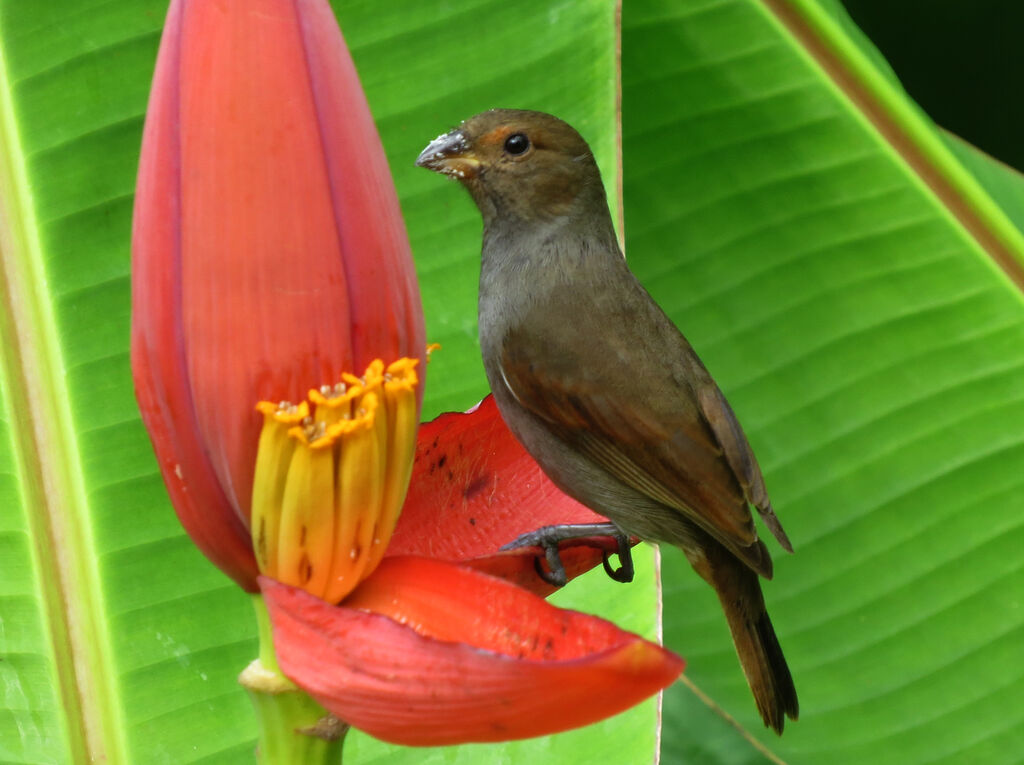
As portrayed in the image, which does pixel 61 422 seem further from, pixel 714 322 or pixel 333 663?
pixel 714 322

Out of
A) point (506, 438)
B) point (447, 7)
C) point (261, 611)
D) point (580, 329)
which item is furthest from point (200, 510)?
point (447, 7)

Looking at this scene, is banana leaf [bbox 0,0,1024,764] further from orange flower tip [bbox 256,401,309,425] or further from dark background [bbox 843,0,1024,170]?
orange flower tip [bbox 256,401,309,425]

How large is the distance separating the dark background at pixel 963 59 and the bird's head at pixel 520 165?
97cm

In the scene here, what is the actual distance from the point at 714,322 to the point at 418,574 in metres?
1.00

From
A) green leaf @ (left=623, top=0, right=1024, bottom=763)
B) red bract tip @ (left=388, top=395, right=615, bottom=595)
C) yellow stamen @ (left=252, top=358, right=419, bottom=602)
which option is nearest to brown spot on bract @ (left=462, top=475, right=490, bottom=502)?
red bract tip @ (left=388, top=395, right=615, bottom=595)

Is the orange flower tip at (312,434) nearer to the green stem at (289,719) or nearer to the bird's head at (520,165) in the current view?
the green stem at (289,719)

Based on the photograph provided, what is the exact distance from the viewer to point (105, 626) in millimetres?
1056

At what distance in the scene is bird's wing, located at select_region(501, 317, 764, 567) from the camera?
119 cm

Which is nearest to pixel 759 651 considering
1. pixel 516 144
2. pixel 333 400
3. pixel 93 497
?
pixel 516 144

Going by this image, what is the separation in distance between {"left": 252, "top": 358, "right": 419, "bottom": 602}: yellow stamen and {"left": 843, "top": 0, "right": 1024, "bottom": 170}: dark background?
5.07ft

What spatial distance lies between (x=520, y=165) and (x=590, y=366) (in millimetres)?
206

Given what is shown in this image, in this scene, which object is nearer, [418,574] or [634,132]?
[418,574]

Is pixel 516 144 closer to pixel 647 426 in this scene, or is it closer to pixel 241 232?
pixel 647 426

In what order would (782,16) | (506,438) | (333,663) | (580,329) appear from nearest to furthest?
(333,663) < (506,438) < (580,329) < (782,16)
